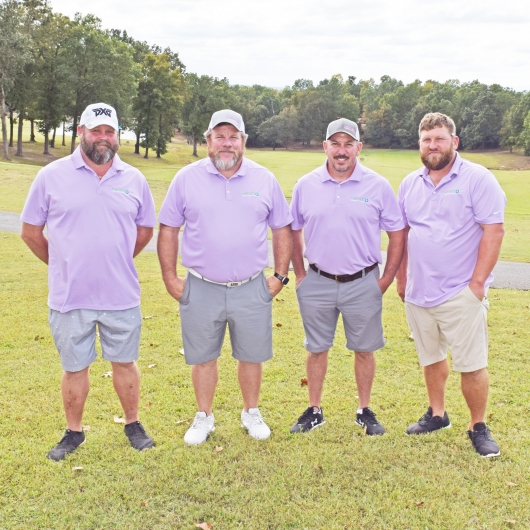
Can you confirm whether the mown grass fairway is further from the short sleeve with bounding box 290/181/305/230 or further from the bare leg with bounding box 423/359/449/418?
the short sleeve with bounding box 290/181/305/230

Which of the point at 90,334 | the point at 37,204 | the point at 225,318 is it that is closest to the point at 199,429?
the point at 225,318

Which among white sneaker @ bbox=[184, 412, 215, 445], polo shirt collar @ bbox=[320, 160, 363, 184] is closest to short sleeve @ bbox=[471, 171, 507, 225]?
polo shirt collar @ bbox=[320, 160, 363, 184]

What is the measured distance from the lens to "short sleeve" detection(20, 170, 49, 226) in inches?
158

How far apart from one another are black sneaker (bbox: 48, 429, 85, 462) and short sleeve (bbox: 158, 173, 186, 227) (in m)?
1.83

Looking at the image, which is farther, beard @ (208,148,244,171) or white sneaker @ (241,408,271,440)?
white sneaker @ (241,408,271,440)

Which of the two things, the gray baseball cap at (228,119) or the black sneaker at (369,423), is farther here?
the black sneaker at (369,423)

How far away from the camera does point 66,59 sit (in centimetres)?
4259

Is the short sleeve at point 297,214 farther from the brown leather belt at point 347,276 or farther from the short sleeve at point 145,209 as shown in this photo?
the short sleeve at point 145,209

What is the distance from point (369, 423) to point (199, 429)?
145 cm

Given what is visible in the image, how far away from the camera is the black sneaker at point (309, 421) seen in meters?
4.70

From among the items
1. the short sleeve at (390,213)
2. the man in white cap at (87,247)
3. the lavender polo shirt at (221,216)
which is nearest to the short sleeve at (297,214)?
the lavender polo shirt at (221,216)

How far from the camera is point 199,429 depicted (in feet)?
14.9

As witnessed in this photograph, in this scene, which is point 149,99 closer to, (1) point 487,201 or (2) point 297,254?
(2) point 297,254

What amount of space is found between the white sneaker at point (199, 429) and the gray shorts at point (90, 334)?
2.52 ft
